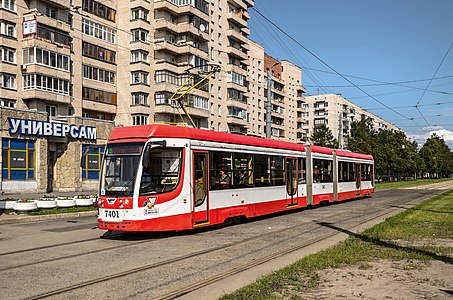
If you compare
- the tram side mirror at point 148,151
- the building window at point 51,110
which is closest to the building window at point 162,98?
the building window at point 51,110

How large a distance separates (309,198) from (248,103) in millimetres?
65300

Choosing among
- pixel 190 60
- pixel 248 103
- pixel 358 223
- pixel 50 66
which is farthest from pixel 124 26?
pixel 358 223

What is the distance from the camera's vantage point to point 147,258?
10125mm

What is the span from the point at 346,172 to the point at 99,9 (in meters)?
37.8

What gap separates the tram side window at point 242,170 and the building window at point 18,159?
25.6 meters

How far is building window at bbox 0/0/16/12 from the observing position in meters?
41.4

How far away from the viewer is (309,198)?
2278 cm

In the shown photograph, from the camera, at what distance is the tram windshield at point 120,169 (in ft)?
41.3

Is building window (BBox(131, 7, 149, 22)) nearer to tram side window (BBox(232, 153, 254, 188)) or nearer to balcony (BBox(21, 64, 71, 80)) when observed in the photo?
balcony (BBox(21, 64, 71, 80))

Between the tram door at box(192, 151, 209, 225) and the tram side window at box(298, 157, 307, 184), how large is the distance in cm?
811

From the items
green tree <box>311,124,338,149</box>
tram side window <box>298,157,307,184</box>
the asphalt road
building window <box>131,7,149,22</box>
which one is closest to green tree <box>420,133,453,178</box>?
green tree <box>311,124,338,149</box>

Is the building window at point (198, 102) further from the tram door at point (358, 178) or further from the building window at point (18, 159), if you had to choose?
the tram door at point (358, 178)

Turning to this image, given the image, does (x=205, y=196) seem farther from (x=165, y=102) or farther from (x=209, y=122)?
(x=209, y=122)

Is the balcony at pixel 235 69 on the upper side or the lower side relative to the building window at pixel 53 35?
upper
